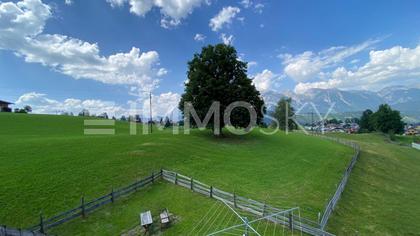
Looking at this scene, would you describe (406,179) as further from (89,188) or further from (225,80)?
(89,188)

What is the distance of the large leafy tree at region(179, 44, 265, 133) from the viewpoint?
3138cm

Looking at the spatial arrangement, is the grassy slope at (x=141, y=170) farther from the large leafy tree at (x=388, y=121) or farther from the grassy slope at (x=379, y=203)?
the large leafy tree at (x=388, y=121)

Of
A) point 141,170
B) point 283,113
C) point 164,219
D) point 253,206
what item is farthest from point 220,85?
point 283,113

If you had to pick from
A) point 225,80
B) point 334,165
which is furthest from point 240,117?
point 334,165

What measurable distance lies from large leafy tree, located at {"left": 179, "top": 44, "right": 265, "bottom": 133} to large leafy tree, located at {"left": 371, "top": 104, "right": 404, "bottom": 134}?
71444 millimetres

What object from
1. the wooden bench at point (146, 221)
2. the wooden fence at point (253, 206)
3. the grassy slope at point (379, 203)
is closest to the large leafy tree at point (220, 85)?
the grassy slope at point (379, 203)

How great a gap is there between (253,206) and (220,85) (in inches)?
794

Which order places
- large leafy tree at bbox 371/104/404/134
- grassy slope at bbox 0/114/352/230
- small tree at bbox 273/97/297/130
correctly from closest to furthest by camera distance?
grassy slope at bbox 0/114/352/230 < small tree at bbox 273/97/297/130 < large leafy tree at bbox 371/104/404/134

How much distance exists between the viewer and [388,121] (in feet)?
271

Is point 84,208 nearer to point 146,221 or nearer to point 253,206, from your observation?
point 146,221

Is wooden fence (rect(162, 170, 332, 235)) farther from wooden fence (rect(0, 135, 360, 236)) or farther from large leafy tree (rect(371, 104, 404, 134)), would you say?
large leafy tree (rect(371, 104, 404, 134))

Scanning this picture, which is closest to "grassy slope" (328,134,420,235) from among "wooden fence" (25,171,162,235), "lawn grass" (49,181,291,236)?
"lawn grass" (49,181,291,236)

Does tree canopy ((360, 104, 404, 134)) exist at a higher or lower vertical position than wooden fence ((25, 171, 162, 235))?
higher

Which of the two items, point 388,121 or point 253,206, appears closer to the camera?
point 253,206
